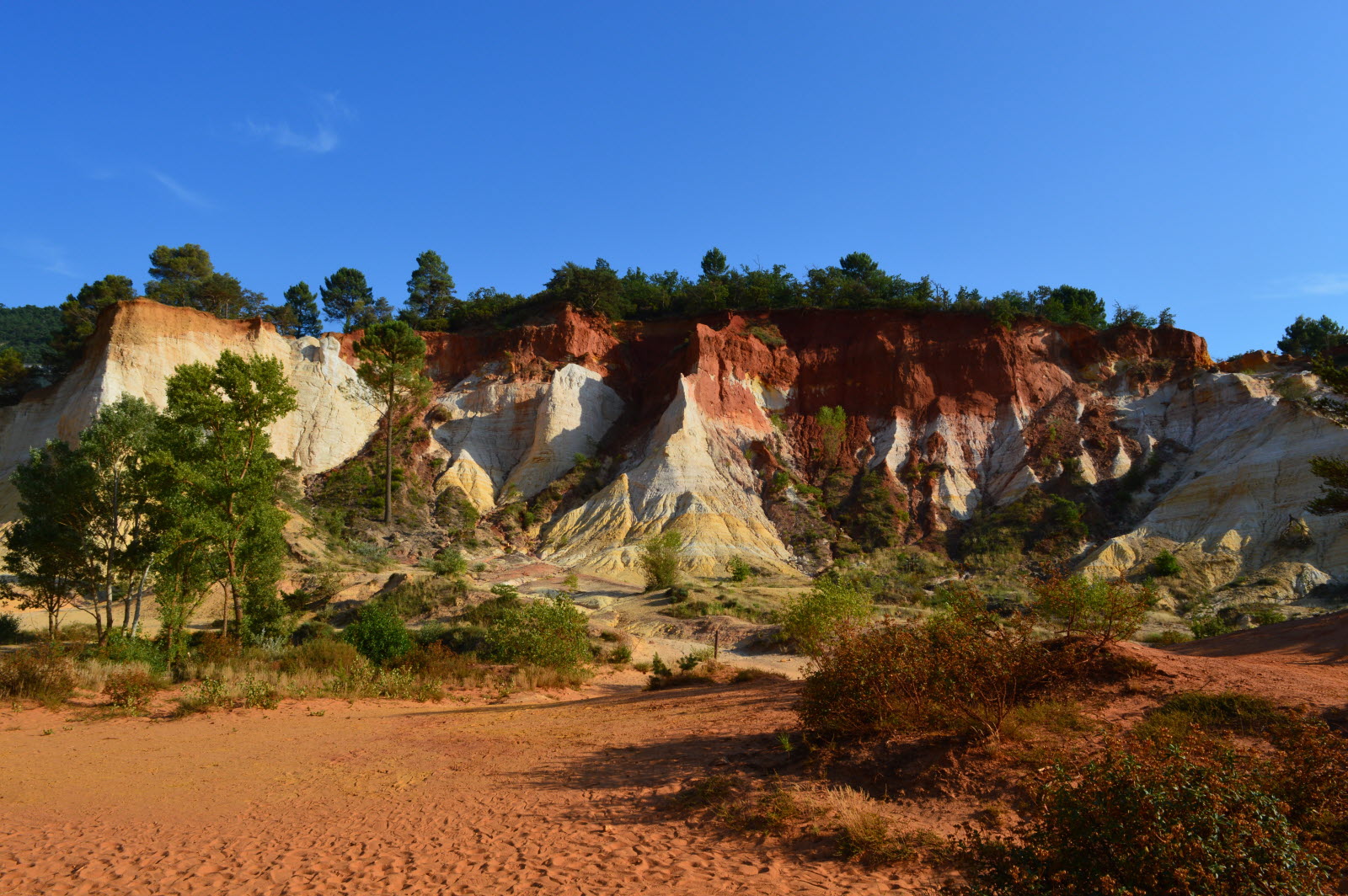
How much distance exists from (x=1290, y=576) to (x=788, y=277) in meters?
36.9

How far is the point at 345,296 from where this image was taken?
198 ft

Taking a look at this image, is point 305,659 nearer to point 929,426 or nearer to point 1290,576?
point 1290,576

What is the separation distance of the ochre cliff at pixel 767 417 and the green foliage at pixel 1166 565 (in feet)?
4.75

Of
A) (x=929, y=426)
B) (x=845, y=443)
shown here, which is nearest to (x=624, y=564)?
(x=845, y=443)

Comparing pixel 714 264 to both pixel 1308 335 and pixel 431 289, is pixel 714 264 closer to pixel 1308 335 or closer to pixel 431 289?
pixel 431 289

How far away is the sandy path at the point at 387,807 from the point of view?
5.15 m

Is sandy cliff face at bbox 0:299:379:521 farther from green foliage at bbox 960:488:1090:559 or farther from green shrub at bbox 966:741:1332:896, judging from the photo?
green shrub at bbox 966:741:1332:896

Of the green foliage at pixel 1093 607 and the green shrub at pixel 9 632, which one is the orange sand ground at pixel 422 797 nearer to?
the green foliage at pixel 1093 607

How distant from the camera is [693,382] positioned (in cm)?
4406

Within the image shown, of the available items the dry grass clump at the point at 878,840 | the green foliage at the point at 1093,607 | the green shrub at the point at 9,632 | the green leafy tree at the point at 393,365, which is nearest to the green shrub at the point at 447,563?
the green leafy tree at the point at 393,365

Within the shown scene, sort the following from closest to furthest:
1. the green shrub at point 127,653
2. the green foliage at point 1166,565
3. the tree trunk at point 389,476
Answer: the green shrub at point 127,653
the green foliage at point 1166,565
the tree trunk at point 389,476

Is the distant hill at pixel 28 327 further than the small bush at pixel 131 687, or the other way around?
the distant hill at pixel 28 327

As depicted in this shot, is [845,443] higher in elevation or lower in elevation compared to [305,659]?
higher

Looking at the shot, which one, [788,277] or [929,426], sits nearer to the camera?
[929,426]
